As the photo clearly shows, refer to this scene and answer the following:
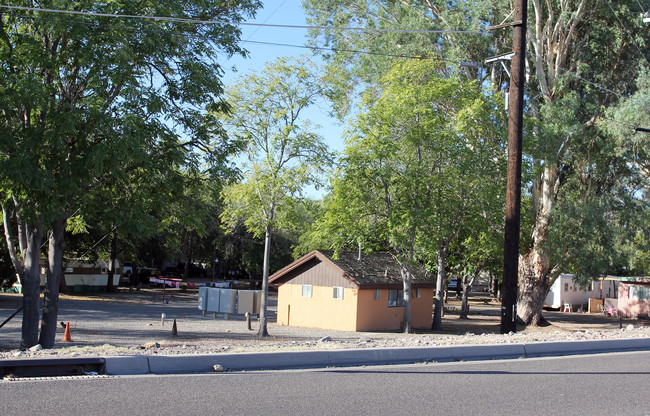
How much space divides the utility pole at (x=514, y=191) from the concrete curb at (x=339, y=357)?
3.47 m

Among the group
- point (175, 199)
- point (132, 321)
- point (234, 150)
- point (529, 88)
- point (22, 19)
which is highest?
point (529, 88)

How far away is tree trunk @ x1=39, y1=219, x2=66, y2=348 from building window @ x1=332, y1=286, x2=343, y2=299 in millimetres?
16899

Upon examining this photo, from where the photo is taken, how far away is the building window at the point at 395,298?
32562 mm

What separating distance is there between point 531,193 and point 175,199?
901 inches

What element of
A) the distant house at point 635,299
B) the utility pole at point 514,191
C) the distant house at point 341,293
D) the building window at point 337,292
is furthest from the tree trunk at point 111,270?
the utility pole at point 514,191

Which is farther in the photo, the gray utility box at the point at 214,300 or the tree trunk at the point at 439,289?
the gray utility box at the point at 214,300

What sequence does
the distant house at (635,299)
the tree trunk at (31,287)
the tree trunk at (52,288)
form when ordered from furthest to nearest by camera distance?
the distant house at (635,299), the tree trunk at (52,288), the tree trunk at (31,287)

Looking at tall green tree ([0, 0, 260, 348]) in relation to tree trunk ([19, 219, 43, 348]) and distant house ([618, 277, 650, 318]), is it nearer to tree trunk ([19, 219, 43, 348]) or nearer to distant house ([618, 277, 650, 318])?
tree trunk ([19, 219, 43, 348])

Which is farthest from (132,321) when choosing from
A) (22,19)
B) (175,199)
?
(22,19)

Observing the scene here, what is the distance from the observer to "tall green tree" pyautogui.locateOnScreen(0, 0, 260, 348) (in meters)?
13.1

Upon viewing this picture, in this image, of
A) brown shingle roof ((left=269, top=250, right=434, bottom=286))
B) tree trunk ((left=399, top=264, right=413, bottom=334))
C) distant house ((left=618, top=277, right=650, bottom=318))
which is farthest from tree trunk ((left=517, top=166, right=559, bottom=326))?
distant house ((left=618, top=277, right=650, bottom=318))

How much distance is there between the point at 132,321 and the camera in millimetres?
31234

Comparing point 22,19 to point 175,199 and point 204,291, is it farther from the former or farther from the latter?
point 204,291

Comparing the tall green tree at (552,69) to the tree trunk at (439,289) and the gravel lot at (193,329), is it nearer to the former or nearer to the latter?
the tree trunk at (439,289)
